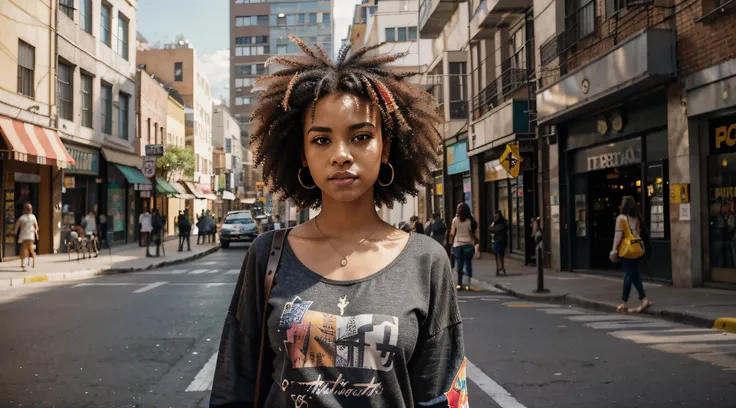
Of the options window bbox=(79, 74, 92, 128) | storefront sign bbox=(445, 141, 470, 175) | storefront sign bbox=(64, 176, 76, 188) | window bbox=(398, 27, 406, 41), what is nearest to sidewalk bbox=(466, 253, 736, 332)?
storefront sign bbox=(445, 141, 470, 175)

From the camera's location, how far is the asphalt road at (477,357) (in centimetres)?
578

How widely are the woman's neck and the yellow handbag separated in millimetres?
9478

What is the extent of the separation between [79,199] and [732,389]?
27.8 metres

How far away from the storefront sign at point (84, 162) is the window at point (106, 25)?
5.52 m

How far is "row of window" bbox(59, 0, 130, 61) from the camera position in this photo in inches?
1054

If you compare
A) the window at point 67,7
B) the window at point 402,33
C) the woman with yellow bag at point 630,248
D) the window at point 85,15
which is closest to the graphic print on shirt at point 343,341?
the woman with yellow bag at point 630,248

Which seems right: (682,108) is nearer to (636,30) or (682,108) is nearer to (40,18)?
(636,30)

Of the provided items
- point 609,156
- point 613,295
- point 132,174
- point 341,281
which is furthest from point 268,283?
point 132,174

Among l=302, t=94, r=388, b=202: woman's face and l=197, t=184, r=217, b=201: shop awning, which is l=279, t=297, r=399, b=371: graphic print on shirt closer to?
l=302, t=94, r=388, b=202: woman's face

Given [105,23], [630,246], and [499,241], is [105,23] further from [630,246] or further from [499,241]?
[630,246]

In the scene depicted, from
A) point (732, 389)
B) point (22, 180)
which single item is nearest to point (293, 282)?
point (732, 389)

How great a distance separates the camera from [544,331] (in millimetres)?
9070

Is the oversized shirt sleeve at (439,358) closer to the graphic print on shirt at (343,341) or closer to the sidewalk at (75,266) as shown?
the graphic print on shirt at (343,341)

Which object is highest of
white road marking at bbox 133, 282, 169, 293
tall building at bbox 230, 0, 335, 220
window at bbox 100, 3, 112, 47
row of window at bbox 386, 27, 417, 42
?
tall building at bbox 230, 0, 335, 220
